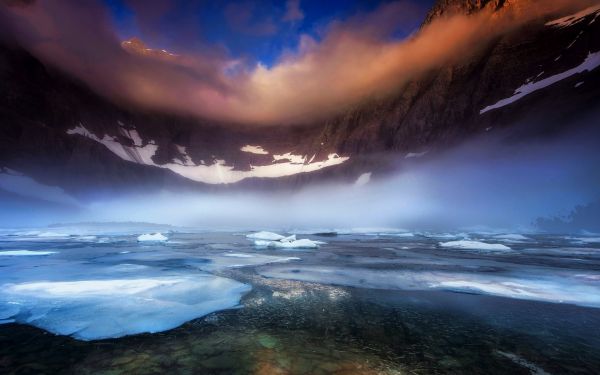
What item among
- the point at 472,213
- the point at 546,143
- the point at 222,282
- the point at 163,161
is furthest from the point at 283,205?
the point at 222,282

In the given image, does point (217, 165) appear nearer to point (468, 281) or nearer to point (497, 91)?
point (497, 91)

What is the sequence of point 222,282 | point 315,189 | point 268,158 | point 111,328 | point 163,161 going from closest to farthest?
point 111,328, point 222,282, point 315,189, point 163,161, point 268,158

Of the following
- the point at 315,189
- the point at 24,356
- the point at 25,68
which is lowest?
the point at 24,356

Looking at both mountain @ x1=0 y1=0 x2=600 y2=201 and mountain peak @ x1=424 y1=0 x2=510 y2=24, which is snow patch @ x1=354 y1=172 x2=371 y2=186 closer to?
mountain @ x1=0 y1=0 x2=600 y2=201

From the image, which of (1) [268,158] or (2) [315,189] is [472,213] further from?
(1) [268,158]

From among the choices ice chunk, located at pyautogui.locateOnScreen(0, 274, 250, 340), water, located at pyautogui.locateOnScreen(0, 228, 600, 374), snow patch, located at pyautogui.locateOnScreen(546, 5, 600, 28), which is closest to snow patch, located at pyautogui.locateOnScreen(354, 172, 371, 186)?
snow patch, located at pyautogui.locateOnScreen(546, 5, 600, 28)

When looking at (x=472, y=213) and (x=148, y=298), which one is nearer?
(x=148, y=298)

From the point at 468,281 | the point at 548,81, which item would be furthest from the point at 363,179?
the point at 468,281
